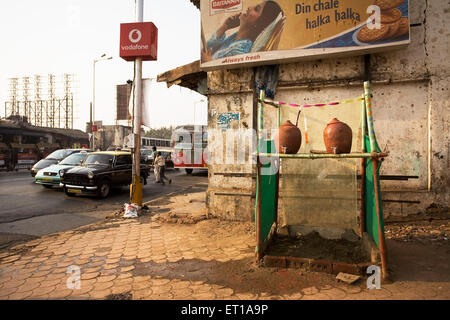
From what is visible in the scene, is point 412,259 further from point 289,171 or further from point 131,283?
point 131,283

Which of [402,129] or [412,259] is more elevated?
[402,129]

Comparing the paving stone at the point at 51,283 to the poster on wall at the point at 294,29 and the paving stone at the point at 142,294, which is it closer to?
the paving stone at the point at 142,294

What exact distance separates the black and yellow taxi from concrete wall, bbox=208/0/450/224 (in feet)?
24.4

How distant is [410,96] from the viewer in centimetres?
545

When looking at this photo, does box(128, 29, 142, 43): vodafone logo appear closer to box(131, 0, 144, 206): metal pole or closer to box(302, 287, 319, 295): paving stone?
box(131, 0, 144, 206): metal pole

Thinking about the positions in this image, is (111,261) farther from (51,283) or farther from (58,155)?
(58,155)

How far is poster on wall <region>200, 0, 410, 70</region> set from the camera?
17.0ft

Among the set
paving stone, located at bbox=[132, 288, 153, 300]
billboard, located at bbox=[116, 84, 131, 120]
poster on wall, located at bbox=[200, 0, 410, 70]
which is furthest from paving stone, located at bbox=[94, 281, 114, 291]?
billboard, located at bbox=[116, 84, 131, 120]

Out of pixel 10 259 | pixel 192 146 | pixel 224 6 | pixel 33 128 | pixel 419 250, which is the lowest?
pixel 10 259

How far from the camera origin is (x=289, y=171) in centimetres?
477

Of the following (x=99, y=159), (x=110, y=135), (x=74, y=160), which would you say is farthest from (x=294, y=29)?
(x=110, y=135)

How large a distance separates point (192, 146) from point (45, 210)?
10.7 meters
